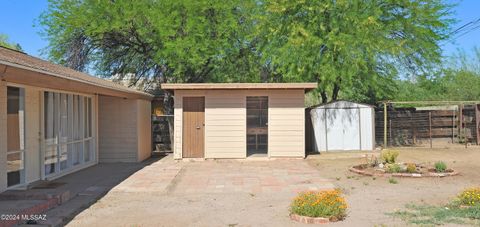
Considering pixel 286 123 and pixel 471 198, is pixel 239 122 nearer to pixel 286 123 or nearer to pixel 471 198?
pixel 286 123

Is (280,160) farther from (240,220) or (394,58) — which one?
(240,220)

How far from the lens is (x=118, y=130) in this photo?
16125 millimetres

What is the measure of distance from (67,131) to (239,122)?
19.1 ft

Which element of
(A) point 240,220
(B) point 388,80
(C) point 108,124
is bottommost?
A: (A) point 240,220

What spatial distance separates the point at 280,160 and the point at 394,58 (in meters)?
6.89

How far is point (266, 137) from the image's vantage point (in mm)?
16922

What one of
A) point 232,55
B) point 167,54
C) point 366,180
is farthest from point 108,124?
point 366,180

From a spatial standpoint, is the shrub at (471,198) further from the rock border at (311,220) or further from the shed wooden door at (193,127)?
the shed wooden door at (193,127)

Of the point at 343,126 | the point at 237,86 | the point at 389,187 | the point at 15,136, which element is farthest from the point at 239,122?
the point at 15,136

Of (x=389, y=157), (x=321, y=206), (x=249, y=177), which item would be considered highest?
(x=389, y=157)

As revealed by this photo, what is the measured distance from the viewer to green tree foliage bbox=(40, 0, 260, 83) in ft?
61.3

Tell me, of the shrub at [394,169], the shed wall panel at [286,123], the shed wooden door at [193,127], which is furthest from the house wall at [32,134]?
the shrub at [394,169]

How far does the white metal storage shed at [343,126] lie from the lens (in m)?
18.1

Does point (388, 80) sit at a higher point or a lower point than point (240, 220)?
higher
